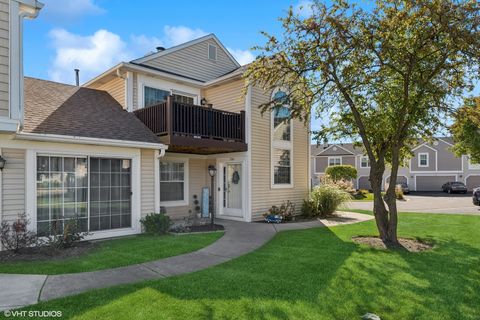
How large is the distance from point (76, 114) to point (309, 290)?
7.96m

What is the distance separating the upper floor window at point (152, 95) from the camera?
38.4 feet

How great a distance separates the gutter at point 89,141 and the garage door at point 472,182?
39.1 metres

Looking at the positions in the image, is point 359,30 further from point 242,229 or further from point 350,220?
point 350,220

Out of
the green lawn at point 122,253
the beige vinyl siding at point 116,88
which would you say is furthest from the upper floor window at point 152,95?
the green lawn at point 122,253

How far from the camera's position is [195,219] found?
1212 centimetres

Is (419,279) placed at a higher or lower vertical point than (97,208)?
lower

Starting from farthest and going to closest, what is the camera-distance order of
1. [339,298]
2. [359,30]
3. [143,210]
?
[143,210], [359,30], [339,298]

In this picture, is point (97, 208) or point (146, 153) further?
point (146, 153)

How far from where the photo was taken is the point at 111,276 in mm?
5445

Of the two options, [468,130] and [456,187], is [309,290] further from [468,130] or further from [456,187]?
[456,187]

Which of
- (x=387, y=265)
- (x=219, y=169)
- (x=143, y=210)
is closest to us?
(x=387, y=265)

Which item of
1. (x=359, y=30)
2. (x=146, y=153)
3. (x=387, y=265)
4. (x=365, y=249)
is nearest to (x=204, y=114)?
(x=146, y=153)

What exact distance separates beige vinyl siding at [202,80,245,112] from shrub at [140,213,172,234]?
17.0 feet

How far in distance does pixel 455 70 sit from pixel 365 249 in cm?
478
